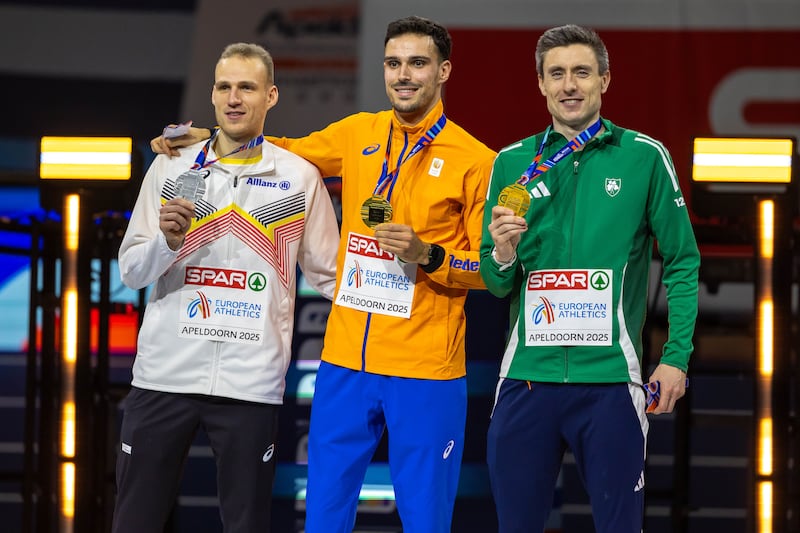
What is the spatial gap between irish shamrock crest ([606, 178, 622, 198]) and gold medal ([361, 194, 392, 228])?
1.79ft

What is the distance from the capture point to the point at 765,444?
3.13 metres

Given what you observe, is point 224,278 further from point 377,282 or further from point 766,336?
point 766,336

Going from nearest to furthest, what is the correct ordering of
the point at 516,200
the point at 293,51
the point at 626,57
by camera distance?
the point at 516,200 → the point at 626,57 → the point at 293,51

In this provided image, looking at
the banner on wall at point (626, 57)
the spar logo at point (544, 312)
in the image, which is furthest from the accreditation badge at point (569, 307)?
the banner on wall at point (626, 57)

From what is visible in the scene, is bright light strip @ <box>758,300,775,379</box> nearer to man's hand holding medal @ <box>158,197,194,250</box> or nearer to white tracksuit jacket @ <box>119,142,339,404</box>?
white tracksuit jacket @ <box>119,142,339,404</box>

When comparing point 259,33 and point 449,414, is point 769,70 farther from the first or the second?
point 449,414

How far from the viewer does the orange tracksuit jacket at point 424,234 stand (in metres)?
2.65

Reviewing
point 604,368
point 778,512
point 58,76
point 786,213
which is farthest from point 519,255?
point 58,76

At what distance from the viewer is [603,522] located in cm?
→ 239

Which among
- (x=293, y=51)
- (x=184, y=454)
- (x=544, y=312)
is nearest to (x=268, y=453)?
(x=184, y=454)

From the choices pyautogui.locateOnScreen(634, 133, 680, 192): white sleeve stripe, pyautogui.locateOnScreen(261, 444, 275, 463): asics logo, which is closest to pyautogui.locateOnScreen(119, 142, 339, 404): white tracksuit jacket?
pyautogui.locateOnScreen(261, 444, 275, 463): asics logo

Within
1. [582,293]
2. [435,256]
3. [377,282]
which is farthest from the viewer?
[377,282]

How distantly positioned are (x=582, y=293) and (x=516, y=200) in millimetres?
308

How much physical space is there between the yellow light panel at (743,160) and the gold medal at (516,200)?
0.97 meters
